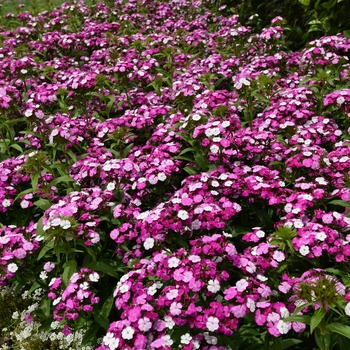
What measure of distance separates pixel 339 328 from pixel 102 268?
7.18 feet

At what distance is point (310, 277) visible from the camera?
3.11m

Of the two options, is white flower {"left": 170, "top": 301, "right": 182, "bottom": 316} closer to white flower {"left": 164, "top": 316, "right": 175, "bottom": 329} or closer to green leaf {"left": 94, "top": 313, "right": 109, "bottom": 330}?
white flower {"left": 164, "top": 316, "right": 175, "bottom": 329}

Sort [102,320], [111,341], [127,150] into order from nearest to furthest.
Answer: [111,341], [102,320], [127,150]

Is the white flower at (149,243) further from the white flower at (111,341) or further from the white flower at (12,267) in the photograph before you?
the white flower at (12,267)

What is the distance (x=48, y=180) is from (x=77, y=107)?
1.88 m

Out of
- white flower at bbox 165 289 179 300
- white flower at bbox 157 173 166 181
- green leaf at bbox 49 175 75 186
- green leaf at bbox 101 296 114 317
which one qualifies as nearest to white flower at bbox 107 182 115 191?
white flower at bbox 157 173 166 181

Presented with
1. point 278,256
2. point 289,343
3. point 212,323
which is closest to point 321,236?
point 278,256

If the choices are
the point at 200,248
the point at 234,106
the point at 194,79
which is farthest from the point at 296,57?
the point at 200,248

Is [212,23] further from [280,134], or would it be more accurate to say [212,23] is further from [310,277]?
[310,277]

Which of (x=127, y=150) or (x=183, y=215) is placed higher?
(x=183, y=215)

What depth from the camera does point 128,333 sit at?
2.94 meters

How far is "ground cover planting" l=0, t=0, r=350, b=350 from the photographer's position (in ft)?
10.1

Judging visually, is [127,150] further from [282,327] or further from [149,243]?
[282,327]

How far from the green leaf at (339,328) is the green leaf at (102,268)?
2.00 m
